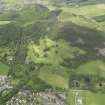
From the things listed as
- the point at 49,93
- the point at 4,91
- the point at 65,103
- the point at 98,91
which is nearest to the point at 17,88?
the point at 4,91

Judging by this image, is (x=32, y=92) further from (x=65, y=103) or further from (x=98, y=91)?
(x=98, y=91)

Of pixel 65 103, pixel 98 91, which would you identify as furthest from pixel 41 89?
pixel 98 91

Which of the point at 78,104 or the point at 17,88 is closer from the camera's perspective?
the point at 78,104

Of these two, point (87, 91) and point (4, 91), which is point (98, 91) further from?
point (4, 91)

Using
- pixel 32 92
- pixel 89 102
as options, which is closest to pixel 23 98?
pixel 32 92

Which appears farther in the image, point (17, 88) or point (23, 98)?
point (17, 88)
